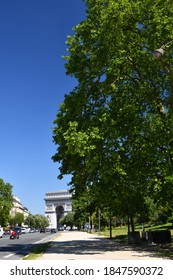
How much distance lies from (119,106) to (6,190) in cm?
10443

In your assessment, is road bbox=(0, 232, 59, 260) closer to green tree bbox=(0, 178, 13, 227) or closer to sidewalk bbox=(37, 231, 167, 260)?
sidewalk bbox=(37, 231, 167, 260)

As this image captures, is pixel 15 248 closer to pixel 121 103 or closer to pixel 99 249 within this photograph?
pixel 99 249

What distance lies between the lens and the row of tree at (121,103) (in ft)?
82.4

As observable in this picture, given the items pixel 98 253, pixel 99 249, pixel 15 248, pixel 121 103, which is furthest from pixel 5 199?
pixel 98 253

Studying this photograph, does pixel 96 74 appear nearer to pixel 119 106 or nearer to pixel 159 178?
pixel 119 106

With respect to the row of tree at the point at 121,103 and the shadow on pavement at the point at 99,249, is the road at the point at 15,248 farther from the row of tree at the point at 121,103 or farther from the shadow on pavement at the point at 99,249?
the row of tree at the point at 121,103

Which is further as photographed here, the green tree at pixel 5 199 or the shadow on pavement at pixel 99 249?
the green tree at pixel 5 199

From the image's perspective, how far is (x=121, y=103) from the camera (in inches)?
1092

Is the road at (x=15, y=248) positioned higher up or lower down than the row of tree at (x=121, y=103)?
lower down

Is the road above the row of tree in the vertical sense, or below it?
below

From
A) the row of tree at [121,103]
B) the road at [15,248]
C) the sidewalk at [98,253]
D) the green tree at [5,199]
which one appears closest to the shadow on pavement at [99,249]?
the sidewalk at [98,253]

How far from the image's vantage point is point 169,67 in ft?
85.6

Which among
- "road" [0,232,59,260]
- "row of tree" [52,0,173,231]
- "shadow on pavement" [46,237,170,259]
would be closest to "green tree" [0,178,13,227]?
"road" [0,232,59,260]

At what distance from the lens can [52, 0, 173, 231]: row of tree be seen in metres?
25.1
